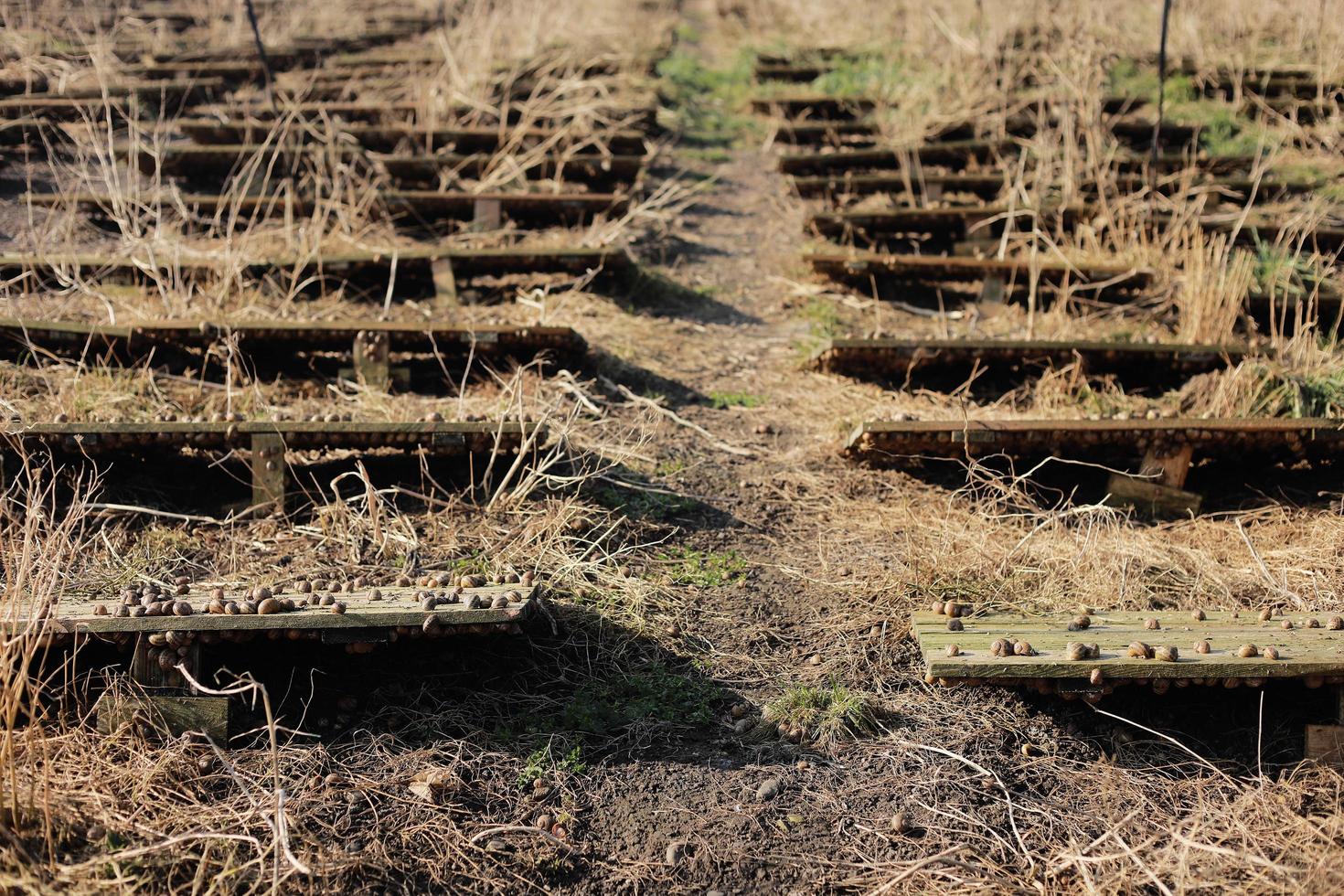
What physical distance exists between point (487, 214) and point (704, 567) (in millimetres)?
3863

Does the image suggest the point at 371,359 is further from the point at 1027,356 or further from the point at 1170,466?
the point at 1170,466

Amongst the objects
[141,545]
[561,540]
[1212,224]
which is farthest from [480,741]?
[1212,224]

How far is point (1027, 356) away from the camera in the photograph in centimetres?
568

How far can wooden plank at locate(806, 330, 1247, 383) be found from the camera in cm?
559

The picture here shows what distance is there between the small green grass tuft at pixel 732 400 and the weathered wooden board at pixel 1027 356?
439 millimetres

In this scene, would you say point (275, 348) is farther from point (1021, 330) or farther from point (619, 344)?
point (1021, 330)

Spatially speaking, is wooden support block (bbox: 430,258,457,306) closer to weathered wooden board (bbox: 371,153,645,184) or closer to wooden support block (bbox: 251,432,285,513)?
weathered wooden board (bbox: 371,153,645,184)

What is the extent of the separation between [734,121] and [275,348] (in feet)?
21.2

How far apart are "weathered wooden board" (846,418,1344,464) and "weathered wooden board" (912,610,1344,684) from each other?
1064 mm

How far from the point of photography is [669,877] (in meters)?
3.04

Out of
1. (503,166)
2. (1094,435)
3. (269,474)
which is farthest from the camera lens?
(503,166)

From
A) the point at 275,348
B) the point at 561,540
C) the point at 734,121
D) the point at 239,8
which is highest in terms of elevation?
the point at 239,8

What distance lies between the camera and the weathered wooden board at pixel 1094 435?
4.78 meters

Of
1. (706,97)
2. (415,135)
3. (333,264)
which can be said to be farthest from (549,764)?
(706,97)
